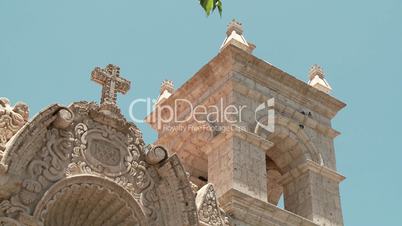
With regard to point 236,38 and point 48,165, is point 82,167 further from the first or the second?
point 236,38

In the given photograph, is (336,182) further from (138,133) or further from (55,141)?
(55,141)

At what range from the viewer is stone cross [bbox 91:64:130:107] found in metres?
14.7

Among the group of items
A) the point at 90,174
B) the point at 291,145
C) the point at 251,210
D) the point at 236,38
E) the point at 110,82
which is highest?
the point at 236,38

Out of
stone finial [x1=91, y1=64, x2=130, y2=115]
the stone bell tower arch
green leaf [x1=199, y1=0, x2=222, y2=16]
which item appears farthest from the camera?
the stone bell tower arch

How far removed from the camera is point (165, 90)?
19.4m

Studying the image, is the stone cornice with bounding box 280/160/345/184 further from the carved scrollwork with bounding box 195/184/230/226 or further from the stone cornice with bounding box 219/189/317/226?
the carved scrollwork with bounding box 195/184/230/226

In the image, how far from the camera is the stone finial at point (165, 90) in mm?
19094

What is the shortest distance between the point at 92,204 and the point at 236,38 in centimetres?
586

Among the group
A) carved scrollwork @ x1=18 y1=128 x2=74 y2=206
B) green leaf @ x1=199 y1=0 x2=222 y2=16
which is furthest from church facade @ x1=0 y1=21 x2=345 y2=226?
green leaf @ x1=199 y1=0 x2=222 y2=16

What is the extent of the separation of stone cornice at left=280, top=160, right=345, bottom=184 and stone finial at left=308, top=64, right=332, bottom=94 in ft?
7.40

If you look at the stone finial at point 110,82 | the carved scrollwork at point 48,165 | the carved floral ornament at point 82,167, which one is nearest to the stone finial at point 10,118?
the carved floral ornament at point 82,167

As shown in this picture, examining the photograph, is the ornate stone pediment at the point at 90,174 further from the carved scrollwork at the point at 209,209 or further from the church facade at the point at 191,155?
the carved scrollwork at the point at 209,209

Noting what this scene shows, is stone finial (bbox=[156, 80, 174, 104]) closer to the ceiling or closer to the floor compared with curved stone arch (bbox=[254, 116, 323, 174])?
A: closer to the ceiling

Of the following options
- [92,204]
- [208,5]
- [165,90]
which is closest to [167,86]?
[165,90]
